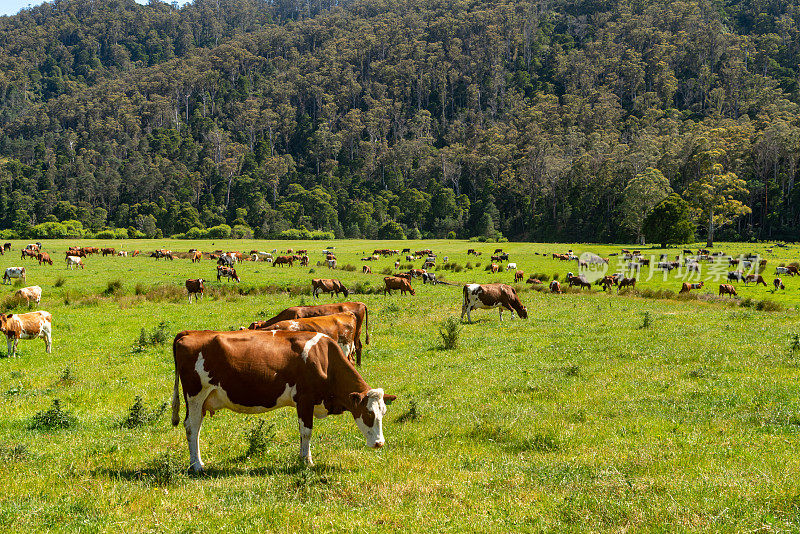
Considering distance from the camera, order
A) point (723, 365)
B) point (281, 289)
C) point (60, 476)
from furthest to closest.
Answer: point (281, 289)
point (723, 365)
point (60, 476)

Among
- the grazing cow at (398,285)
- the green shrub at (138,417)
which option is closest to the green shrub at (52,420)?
the green shrub at (138,417)

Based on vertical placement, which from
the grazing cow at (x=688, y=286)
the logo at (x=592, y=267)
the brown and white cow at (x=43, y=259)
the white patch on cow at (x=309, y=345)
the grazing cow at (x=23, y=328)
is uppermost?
the white patch on cow at (x=309, y=345)

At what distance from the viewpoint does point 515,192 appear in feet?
535

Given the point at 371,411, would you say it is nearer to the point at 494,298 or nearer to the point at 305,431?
the point at 305,431

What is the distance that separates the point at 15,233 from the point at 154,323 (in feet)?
424

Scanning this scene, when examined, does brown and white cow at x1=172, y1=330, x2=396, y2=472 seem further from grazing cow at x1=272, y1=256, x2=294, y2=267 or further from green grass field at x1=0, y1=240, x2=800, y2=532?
grazing cow at x1=272, y1=256, x2=294, y2=267

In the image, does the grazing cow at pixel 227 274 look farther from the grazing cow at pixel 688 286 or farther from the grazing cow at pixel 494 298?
the grazing cow at pixel 688 286

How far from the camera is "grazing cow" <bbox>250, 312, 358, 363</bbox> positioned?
14188 millimetres

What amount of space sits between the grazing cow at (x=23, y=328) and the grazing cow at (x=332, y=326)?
32.6 feet

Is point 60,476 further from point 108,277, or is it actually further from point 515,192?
point 515,192

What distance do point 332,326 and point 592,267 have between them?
171ft

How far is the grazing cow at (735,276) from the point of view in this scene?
4741 cm

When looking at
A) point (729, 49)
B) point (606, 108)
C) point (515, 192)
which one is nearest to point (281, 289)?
point (515, 192)

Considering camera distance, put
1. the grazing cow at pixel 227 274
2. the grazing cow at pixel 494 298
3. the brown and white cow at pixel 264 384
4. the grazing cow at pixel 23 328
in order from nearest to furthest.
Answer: the brown and white cow at pixel 264 384
the grazing cow at pixel 23 328
the grazing cow at pixel 494 298
the grazing cow at pixel 227 274
